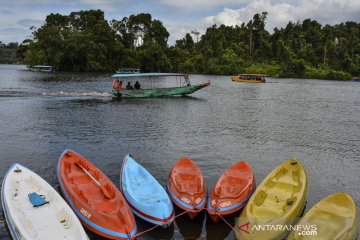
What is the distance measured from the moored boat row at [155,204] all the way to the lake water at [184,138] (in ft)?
2.73

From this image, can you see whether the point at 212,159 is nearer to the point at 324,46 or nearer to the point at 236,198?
the point at 236,198

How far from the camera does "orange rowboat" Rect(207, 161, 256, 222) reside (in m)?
12.8

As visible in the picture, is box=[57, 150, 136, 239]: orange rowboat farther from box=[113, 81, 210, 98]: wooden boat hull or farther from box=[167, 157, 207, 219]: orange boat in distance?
box=[113, 81, 210, 98]: wooden boat hull

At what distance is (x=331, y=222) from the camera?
1130cm

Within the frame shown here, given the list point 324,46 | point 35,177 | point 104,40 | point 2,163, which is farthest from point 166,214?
point 324,46

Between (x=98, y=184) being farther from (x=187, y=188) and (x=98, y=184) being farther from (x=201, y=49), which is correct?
(x=201, y=49)

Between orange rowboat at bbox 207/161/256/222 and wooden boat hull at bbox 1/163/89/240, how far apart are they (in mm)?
4911

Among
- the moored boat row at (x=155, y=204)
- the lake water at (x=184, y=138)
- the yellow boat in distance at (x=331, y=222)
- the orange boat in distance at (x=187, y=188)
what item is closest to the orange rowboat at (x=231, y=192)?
the moored boat row at (x=155, y=204)

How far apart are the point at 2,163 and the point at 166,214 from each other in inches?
460

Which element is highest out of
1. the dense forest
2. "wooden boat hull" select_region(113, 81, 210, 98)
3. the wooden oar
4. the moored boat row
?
the dense forest

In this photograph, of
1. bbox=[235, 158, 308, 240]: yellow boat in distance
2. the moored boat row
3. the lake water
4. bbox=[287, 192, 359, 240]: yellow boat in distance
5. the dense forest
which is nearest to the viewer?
bbox=[287, 192, 359, 240]: yellow boat in distance

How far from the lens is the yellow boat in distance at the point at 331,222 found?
1067 cm

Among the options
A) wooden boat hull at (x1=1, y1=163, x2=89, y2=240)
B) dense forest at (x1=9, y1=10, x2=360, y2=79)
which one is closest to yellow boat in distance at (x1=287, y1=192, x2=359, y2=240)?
wooden boat hull at (x1=1, y1=163, x2=89, y2=240)

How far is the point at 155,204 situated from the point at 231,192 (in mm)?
3293
